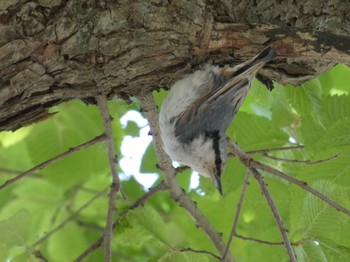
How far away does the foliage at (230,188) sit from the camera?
2.74 meters

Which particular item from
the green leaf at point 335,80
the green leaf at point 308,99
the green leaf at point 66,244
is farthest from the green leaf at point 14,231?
the green leaf at point 335,80

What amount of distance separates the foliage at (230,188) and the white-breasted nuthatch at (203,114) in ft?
1.10

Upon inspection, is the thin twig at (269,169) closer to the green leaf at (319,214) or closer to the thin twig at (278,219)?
the thin twig at (278,219)

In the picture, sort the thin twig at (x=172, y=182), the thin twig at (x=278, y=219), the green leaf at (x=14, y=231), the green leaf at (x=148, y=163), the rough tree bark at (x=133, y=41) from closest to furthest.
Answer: the rough tree bark at (x=133, y=41), the thin twig at (x=278, y=219), the thin twig at (x=172, y=182), the green leaf at (x=14, y=231), the green leaf at (x=148, y=163)

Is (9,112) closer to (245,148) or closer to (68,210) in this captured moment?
(245,148)

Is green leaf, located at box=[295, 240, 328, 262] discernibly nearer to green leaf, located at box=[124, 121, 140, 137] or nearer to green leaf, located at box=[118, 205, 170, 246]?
green leaf, located at box=[118, 205, 170, 246]

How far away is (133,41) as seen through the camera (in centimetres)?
236

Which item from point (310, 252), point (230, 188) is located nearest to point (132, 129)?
point (230, 188)

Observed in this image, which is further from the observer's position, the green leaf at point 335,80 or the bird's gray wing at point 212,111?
the green leaf at point 335,80

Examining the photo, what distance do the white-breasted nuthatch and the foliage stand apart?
1.10 ft

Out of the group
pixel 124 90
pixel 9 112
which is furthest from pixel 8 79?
pixel 124 90

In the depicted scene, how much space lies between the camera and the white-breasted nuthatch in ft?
8.50

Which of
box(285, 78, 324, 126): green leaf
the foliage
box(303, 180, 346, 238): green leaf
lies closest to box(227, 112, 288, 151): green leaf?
the foliage

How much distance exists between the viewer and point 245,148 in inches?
124
